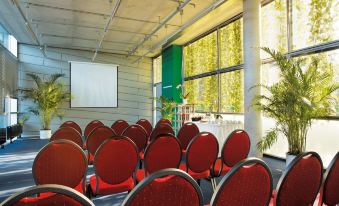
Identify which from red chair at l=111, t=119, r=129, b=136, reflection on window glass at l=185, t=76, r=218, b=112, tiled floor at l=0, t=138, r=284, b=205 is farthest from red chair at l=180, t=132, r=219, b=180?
reflection on window glass at l=185, t=76, r=218, b=112

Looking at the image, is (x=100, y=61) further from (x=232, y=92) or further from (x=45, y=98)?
(x=232, y=92)

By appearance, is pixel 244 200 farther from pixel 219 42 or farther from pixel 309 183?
pixel 219 42

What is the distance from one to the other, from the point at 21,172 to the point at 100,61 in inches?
296

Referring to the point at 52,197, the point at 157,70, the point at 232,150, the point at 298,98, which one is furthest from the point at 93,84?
the point at 52,197

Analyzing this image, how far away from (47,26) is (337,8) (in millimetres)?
7903

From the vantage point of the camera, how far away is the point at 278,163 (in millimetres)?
5375

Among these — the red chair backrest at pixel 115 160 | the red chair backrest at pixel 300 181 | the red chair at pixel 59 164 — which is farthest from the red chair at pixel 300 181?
the red chair at pixel 59 164

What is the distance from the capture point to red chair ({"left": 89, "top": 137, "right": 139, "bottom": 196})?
2381 mm

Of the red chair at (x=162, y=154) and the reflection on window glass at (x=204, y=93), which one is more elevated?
the reflection on window glass at (x=204, y=93)

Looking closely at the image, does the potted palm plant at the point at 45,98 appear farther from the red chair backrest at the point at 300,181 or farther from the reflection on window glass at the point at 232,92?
the red chair backrest at the point at 300,181

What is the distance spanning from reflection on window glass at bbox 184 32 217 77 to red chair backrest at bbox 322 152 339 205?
662 cm

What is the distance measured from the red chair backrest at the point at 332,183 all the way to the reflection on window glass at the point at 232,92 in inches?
203

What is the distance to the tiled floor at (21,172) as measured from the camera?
3416mm

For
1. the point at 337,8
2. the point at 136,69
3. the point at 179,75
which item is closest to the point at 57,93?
the point at 136,69
